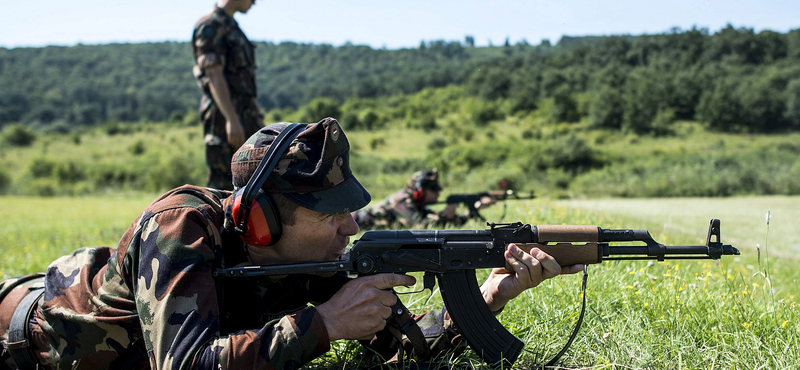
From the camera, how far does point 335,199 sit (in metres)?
2.42

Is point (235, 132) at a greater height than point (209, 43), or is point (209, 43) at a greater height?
point (209, 43)

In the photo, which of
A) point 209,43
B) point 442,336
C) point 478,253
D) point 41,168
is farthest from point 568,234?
point 41,168

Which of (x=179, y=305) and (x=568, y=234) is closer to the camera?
(x=179, y=305)

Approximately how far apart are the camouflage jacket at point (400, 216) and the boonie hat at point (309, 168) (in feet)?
20.2

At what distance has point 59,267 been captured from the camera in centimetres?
273

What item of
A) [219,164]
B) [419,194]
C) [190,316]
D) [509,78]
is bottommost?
[419,194]

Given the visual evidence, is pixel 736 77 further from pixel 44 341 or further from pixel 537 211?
pixel 44 341

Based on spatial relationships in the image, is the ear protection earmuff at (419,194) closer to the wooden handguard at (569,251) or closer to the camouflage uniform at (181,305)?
the camouflage uniform at (181,305)

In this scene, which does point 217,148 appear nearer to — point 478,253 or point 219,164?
point 219,164

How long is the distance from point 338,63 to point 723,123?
115m

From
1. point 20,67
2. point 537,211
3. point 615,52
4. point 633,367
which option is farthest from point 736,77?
point 20,67

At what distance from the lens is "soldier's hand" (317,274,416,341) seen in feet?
7.55

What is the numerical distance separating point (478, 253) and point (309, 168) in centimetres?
88

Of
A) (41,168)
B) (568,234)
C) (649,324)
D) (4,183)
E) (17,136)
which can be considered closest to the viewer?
(568,234)
